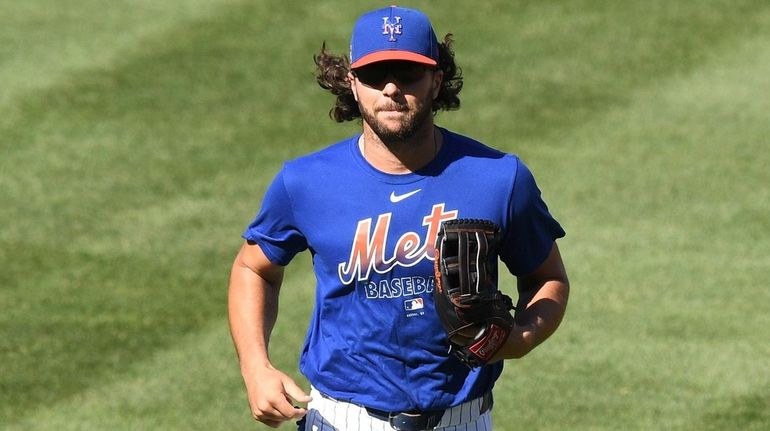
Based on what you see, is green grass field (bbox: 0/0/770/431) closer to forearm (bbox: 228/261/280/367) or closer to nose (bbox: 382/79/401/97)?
forearm (bbox: 228/261/280/367)

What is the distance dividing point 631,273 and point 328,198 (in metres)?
5.40

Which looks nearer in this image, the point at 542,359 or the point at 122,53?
the point at 542,359

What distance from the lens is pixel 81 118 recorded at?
1262cm

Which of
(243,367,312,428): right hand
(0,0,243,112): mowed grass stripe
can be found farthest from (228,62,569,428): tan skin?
(0,0,243,112): mowed grass stripe

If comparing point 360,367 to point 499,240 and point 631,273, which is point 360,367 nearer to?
point 499,240

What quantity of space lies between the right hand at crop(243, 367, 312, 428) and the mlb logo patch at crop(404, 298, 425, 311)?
1.54ft

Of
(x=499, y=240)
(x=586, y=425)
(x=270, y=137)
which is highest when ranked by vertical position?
(x=499, y=240)

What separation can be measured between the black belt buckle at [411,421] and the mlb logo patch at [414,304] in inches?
15.2

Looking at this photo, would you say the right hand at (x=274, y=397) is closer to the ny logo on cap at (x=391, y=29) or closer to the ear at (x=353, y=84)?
the ear at (x=353, y=84)

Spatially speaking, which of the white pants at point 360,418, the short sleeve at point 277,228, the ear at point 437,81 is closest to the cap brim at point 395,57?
the ear at point 437,81

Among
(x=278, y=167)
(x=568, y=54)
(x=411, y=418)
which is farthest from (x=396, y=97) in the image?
(x=568, y=54)

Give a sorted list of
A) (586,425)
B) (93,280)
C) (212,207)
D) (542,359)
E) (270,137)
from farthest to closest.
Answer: (270,137) < (212,207) < (93,280) < (542,359) < (586,425)

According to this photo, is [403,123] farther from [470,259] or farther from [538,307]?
[538,307]

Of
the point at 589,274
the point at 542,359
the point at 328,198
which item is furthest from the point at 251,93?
the point at 328,198
